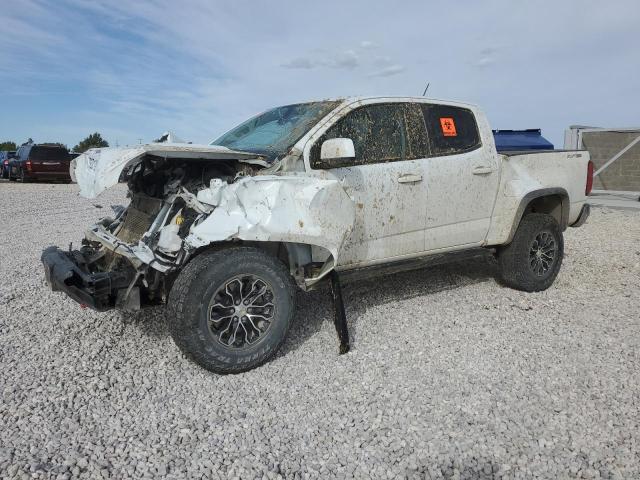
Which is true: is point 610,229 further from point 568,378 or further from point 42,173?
point 42,173

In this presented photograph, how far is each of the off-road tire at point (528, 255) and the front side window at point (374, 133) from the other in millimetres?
1777

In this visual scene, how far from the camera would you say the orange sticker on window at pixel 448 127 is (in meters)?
4.90

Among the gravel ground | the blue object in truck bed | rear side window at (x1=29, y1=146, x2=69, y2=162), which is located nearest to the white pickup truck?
the gravel ground

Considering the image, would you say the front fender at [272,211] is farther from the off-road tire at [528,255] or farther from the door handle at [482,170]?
the off-road tire at [528,255]

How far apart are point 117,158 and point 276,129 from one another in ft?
4.88

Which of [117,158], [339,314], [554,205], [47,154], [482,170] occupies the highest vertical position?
[117,158]

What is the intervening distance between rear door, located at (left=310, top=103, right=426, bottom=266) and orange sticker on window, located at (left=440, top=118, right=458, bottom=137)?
0.29 m

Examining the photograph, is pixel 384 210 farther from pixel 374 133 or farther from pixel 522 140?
pixel 522 140

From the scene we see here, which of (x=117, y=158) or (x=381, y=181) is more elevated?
(x=117, y=158)

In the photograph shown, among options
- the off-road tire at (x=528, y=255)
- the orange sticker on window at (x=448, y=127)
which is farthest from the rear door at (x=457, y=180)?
the off-road tire at (x=528, y=255)

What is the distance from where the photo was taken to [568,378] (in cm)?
376

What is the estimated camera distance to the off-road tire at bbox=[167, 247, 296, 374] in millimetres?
3516

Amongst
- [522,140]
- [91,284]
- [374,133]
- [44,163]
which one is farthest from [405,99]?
[44,163]

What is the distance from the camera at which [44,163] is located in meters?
22.2
